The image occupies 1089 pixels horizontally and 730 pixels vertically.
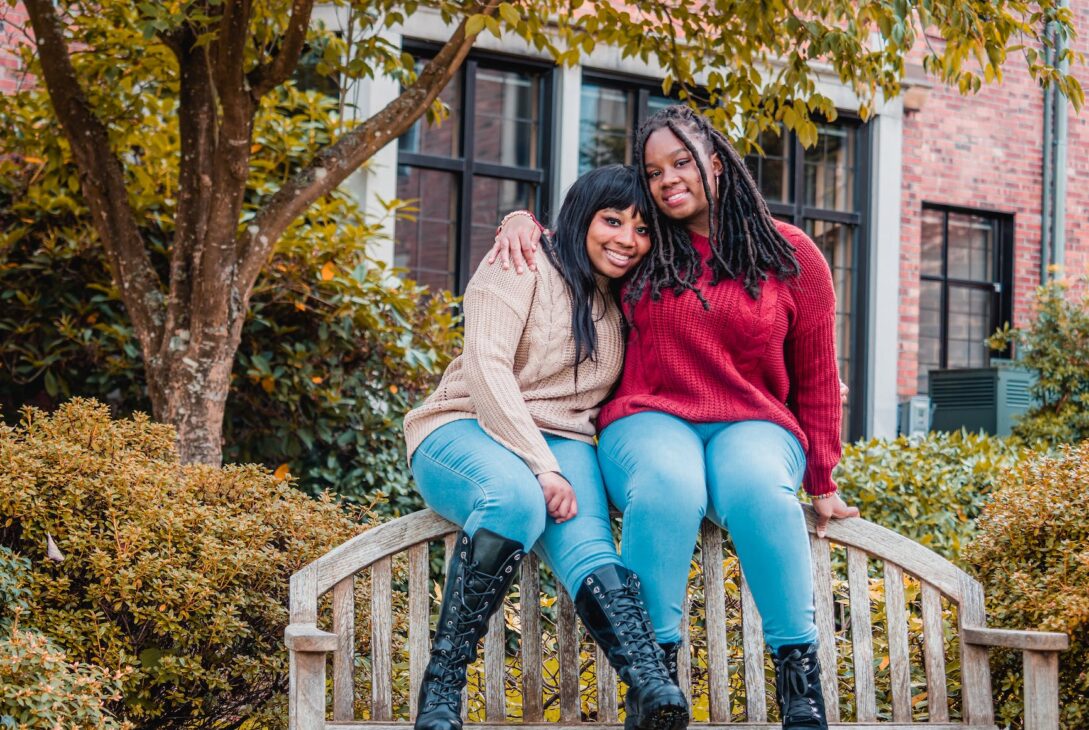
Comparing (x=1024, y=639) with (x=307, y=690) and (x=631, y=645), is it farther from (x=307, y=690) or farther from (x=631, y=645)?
(x=307, y=690)

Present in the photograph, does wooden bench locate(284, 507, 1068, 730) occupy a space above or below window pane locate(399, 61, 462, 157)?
below

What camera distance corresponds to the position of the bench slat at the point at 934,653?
3.65 metres

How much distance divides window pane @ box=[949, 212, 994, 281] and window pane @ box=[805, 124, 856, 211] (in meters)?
1.14

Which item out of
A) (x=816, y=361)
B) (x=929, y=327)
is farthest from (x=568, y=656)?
(x=929, y=327)

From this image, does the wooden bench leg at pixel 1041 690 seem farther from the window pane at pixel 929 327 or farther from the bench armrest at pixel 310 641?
the window pane at pixel 929 327

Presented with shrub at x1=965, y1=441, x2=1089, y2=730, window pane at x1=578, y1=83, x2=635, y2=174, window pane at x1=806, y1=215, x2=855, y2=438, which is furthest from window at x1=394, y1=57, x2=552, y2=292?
shrub at x1=965, y1=441, x2=1089, y2=730

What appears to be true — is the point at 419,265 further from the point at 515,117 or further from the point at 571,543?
the point at 571,543

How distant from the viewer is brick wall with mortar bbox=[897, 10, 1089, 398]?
1026 cm

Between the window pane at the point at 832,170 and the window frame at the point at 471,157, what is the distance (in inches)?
93.1

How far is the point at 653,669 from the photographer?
3016 mm

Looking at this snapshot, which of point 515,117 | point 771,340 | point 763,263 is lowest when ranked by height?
point 771,340

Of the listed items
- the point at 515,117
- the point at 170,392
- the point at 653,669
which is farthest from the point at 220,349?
the point at 515,117

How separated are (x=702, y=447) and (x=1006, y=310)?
8.17 m

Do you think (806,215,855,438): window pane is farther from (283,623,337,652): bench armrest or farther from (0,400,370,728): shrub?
(283,623,337,652): bench armrest
